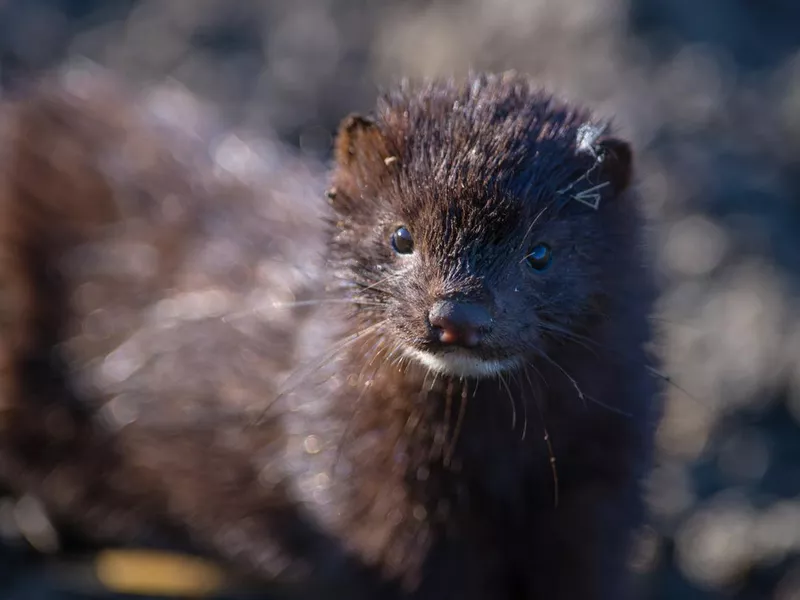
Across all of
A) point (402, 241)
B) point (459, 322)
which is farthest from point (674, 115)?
point (459, 322)

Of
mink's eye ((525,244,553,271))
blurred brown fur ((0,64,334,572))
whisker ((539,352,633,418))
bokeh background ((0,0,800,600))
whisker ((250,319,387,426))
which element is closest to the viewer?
mink's eye ((525,244,553,271))

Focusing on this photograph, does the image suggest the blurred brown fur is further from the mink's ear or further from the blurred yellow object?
the mink's ear

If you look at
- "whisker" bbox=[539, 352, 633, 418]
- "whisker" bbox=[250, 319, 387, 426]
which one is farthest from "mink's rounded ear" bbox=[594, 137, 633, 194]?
"whisker" bbox=[250, 319, 387, 426]

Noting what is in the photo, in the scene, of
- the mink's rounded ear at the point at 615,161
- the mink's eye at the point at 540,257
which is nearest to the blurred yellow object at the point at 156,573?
the mink's eye at the point at 540,257

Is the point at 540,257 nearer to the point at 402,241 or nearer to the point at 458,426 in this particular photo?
the point at 402,241

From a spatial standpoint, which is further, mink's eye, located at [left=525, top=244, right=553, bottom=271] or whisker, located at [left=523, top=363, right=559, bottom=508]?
whisker, located at [left=523, top=363, right=559, bottom=508]

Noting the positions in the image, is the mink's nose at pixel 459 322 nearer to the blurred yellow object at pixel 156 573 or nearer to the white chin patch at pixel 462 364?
the white chin patch at pixel 462 364

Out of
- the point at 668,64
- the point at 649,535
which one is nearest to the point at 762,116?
the point at 668,64

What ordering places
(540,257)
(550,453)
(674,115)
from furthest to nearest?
(674,115) < (550,453) < (540,257)
